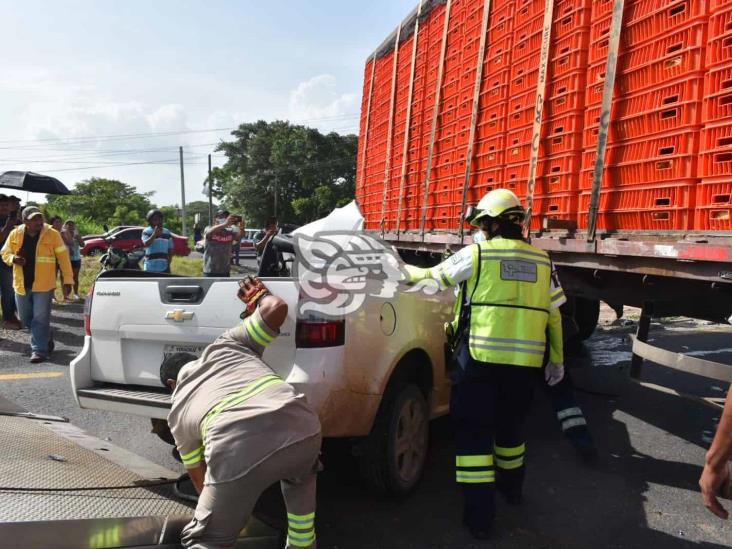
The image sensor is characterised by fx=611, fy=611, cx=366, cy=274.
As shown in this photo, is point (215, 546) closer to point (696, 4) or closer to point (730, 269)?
point (730, 269)

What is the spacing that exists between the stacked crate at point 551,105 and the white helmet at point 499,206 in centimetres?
117

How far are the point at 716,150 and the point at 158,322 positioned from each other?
3.18 m

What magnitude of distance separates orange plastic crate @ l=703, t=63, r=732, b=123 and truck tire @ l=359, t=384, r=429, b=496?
223 cm

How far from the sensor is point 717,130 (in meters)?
3.26

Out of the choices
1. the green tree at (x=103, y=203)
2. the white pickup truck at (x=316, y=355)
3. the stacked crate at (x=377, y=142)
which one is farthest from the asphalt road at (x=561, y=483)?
the green tree at (x=103, y=203)

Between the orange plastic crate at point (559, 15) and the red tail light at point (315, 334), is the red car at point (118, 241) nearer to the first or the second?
the orange plastic crate at point (559, 15)

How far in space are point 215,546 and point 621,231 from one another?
3053 millimetres

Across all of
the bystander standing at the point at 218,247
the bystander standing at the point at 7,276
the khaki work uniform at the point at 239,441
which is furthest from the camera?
the bystander standing at the point at 7,276

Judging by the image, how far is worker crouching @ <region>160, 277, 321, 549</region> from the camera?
218 cm

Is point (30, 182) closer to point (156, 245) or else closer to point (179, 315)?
point (156, 245)

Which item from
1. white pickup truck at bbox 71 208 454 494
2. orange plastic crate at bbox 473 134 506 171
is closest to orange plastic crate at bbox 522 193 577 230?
orange plastic crate at bbox 473 134 506 171

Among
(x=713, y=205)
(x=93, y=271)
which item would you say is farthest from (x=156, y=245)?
(x=93, y=271)

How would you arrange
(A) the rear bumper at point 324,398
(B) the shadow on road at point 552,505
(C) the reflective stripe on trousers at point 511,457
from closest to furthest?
(A) the rear bumper at point 324,398, (B) the shadow on road at point 552,505, (C) the reflective stripe on trousers at point 511,457

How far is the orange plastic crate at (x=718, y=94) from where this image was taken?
3.20m
